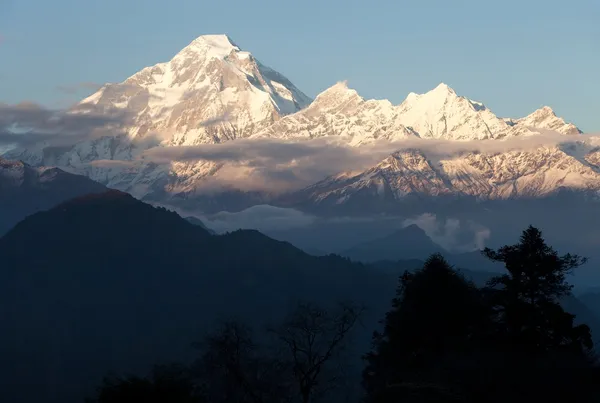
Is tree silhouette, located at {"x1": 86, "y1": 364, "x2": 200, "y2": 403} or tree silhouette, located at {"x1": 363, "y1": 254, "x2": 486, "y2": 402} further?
tree silhouette, located at {"x1": 363, "y1": 254, "x2": 486, "y2": 402}

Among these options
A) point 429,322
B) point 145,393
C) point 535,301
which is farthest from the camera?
point 429,322

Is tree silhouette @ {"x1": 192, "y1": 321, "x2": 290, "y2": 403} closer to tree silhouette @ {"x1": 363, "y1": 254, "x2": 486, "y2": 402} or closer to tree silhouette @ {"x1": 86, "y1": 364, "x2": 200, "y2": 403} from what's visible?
tree silhouette @ {"x1": 363, "y1": 254, "x2": 486, "y2": 402}

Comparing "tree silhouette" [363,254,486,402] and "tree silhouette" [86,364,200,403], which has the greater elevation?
"tree silhouette" [363,254,486,402]

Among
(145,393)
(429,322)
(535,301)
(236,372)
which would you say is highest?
(535,301)

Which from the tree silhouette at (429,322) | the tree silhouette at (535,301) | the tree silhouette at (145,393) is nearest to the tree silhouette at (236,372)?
the tree silhouette at (429,322)

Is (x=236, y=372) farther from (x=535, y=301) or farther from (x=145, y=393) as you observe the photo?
(x=535, y=301)

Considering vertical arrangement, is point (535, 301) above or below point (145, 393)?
above

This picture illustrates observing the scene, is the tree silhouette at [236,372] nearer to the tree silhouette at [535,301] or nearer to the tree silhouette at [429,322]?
the tree silhouette at [429,322]

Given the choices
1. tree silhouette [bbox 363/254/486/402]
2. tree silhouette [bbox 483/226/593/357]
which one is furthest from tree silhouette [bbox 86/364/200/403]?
tree silhouette [bbox 483/226/593/357]

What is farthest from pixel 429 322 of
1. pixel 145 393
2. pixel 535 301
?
pixel 145 393

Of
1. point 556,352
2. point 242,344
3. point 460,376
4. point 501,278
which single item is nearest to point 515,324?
point 501,278

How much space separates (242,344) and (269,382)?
4.11m

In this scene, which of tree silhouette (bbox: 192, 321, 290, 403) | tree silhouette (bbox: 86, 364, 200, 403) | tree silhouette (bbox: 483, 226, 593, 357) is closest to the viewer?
tree silhouette (bbox: 86, 364, 200, 403)

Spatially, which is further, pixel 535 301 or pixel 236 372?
pixel 535 301
